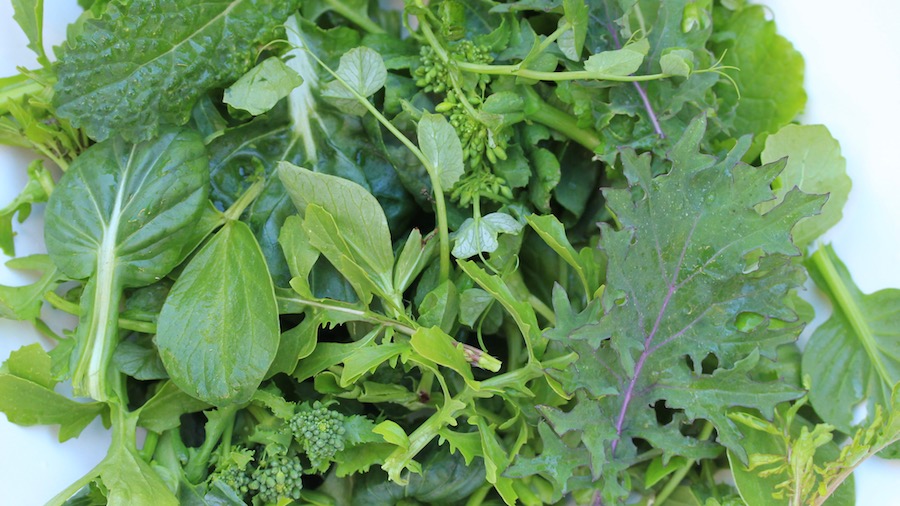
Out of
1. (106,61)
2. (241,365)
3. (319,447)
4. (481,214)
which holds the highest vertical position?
(106,61)

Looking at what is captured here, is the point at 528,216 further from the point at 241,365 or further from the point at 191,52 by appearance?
the point at 191,52

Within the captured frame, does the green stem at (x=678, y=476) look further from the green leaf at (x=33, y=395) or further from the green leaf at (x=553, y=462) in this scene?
the green leaf at (x=33, y=395)

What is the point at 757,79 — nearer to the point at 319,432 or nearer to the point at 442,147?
the point at 442,147

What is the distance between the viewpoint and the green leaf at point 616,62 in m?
0.93

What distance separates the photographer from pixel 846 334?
3.56 ft

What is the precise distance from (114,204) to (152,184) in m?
0.06

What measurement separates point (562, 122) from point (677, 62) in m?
0.19

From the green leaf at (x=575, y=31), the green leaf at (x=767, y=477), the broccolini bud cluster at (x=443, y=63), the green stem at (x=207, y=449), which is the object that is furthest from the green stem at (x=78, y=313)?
the green leaf at (x=767, y=477)

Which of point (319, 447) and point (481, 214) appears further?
point (481, 214)

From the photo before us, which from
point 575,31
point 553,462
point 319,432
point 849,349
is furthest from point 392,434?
point 849,349

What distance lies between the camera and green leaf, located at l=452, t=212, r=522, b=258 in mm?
948

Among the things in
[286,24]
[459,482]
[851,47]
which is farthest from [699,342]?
[286,24]

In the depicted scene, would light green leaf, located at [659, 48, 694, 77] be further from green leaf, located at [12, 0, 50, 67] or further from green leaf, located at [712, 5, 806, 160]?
green leaf, located at [12, 0, 50, 67]

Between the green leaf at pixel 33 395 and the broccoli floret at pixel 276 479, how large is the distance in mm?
257
